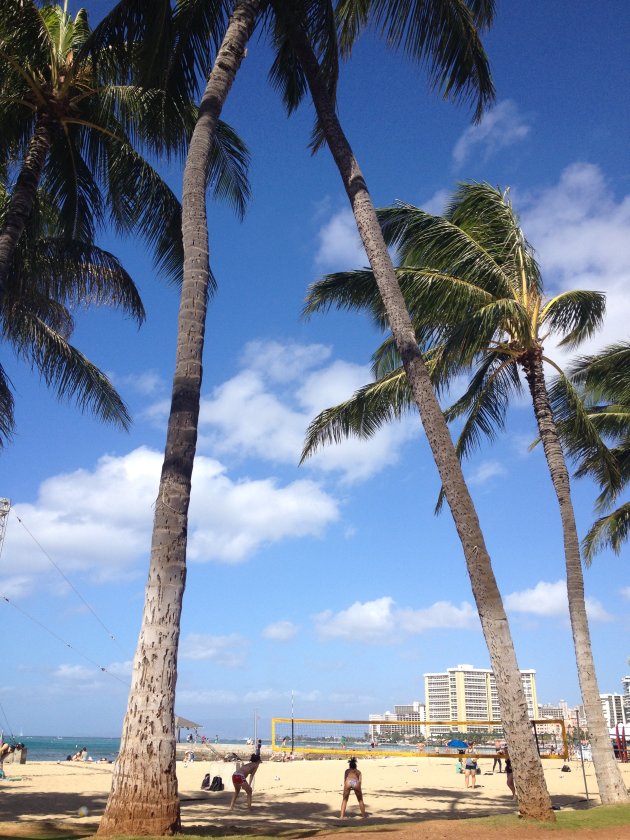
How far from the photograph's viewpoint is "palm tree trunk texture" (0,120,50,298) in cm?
1287

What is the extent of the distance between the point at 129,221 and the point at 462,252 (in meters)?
7.45

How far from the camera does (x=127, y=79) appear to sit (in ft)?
48.1

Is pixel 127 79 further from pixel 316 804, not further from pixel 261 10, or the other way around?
pixel 316 804

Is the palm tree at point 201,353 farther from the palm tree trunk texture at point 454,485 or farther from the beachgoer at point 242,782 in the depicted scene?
the beachgoer at point 242,782

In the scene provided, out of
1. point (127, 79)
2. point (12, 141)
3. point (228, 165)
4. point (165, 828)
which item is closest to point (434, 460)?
point (165, 828)

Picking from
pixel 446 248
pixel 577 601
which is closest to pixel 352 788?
pixel 577 601

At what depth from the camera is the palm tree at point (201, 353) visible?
7.49 metres

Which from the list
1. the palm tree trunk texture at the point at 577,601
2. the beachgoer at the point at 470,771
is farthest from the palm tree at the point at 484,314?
the beachgoer at the point at 470,771

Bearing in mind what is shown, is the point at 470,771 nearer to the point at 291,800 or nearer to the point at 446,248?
the point at 291,800

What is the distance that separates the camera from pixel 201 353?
9.55 meters

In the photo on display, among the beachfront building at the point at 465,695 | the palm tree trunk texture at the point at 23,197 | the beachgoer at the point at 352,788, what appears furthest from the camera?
the beachfront building at the point at 465,695

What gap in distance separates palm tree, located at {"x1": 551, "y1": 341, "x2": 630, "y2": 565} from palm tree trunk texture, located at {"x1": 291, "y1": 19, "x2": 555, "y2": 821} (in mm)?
6512

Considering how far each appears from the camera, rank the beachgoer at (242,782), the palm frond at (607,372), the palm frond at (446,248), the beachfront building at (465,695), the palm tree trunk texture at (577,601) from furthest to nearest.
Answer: the beachfront building at (465,695) → the palm frond at (607,372) → the palm frond at (446,248) → the beachgoer at (242,782) → the palm tree trunk texture at (577,601)

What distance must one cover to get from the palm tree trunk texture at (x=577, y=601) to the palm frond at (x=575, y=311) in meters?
1.31
